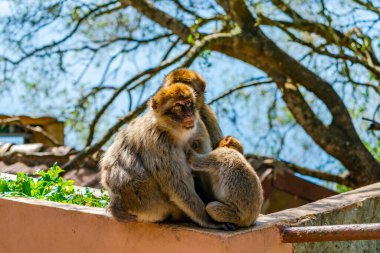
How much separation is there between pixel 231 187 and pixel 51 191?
2263 mm

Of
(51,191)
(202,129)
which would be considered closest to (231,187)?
(202,129)

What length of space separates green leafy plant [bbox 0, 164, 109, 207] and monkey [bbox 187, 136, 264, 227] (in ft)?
5.33

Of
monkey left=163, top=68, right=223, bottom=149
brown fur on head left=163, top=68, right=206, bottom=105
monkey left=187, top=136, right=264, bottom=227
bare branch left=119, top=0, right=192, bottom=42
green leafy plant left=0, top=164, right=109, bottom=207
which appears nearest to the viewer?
monkey left=187, top=136, right=264, bottom=227

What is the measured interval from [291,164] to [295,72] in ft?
4.83

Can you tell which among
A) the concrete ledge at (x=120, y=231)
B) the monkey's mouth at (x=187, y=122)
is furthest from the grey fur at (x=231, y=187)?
the monkey's mouth at (x=187, y=122)

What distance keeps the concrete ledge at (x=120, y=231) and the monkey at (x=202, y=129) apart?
39cm

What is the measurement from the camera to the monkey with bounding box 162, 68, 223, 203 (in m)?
4.48

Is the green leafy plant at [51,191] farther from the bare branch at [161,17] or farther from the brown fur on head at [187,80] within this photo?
the bare branch at [161,17]

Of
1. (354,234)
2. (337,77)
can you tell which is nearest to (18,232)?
(354,234)

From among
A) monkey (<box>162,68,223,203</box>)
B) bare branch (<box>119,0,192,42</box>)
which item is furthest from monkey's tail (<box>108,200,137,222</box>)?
bare branch (<box>119,0,192,42</box>)

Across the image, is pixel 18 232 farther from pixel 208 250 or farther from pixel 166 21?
pixel 166 21

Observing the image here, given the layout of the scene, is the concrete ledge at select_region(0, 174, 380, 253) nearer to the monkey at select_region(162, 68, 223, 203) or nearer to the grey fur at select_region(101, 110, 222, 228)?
the grey fur at select_region(101, 110, 222, 228)

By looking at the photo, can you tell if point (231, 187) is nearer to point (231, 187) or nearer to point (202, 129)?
point (231, 187)

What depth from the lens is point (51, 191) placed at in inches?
232
